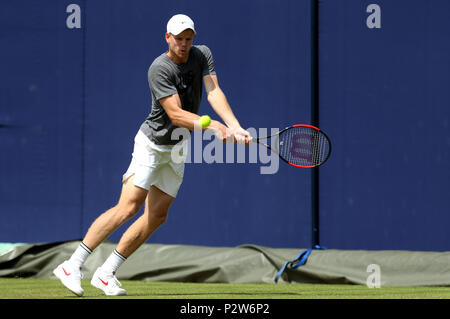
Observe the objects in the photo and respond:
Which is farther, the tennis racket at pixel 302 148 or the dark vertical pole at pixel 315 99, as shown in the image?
the dark vertical pole at pixel 315 99

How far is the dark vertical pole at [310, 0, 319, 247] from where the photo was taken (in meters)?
6.09

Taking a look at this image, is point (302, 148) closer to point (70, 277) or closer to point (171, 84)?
point (171, 84)

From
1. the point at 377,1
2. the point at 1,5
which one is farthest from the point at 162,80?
the point at 1,5

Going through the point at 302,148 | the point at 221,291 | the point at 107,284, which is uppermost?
the point at 302,148

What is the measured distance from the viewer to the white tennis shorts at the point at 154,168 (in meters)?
4.78

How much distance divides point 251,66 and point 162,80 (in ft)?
5.55

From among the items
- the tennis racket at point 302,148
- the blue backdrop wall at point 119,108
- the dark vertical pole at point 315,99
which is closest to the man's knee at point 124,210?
the tennis racket at point 302,148

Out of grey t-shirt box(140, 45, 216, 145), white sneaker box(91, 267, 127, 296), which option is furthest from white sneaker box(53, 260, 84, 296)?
grey t-shirt box(140, 45, 216, 145)

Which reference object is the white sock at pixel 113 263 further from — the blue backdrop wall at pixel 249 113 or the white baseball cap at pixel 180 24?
the blue backdrop wall at pixel 249 113

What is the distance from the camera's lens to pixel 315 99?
20.0ft

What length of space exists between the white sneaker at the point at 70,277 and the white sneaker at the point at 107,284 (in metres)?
0.18

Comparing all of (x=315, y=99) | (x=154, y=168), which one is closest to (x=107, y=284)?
(x=154, y=168)

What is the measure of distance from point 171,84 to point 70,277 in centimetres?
118

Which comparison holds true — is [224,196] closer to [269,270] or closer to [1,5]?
[269,270]
